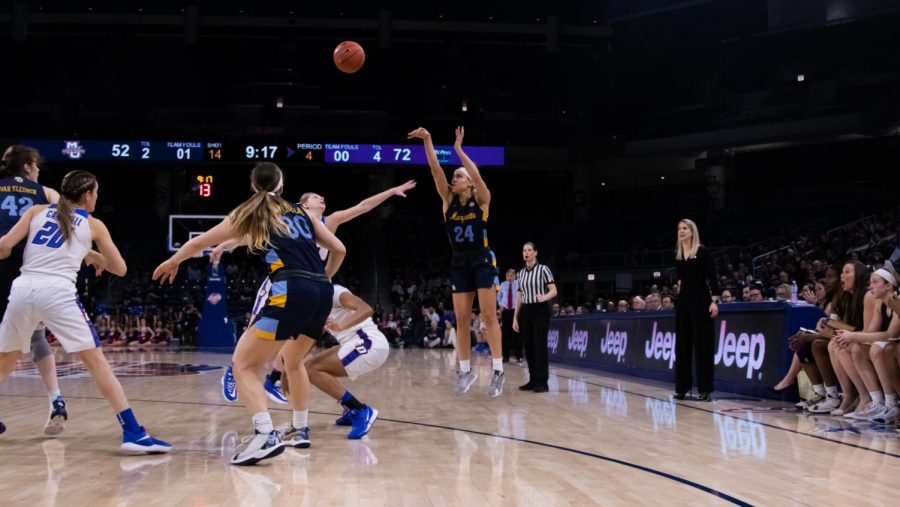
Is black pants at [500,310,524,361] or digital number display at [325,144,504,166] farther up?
digital number display at [325,144,504,166]

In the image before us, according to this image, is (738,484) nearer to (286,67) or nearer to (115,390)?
Answer: (115,390)

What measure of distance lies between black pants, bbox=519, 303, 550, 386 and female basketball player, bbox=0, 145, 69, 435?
16.2 ft

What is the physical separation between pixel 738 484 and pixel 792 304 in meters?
4.45

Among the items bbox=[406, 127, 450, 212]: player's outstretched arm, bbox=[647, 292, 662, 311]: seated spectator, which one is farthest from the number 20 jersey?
bbox=[647, 292, 662, 311]: seated spectator

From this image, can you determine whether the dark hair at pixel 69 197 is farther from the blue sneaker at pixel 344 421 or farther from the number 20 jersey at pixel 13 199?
the blue sneaker at pixel 344 421

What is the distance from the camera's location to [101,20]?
3022 cm

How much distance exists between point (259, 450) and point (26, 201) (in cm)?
279

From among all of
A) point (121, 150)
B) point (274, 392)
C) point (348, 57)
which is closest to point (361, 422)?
point (274, 392)

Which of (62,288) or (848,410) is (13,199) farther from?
(848,410)

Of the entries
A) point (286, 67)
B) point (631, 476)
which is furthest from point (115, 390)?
point (286, 67)

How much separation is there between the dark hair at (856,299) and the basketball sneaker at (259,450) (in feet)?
16.1

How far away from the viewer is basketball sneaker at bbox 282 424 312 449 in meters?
5.13

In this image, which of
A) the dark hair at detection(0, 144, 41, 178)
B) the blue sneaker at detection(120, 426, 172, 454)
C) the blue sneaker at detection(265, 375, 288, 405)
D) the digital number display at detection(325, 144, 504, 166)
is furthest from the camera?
the digital number display at detection(325, 144, 504, 166)

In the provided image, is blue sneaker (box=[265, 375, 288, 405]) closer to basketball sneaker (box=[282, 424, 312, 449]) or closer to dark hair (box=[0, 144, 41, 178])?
basketball sneaker (box=[282, 424, 312, 449])
